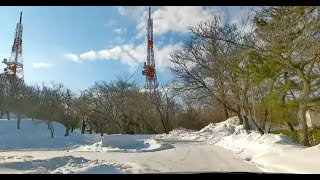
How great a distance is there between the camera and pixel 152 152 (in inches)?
341

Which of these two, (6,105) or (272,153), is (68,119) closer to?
(6,105)

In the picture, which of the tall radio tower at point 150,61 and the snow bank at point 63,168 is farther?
the tall radio tower at point 150,61

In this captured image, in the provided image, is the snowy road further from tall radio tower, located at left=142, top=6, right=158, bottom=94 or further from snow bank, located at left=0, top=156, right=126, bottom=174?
tall radio tower, located at left=142, top=6, right=158, bottom=94

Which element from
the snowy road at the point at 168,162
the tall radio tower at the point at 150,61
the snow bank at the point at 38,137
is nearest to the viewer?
the snowy road at the point at 168,162

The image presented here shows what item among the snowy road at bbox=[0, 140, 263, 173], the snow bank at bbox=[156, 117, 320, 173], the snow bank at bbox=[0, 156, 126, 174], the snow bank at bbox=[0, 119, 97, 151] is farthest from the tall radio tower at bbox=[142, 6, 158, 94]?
the snow bank at bbox=[0, 119, 97, 151]

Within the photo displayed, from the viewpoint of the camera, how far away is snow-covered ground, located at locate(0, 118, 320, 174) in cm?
434

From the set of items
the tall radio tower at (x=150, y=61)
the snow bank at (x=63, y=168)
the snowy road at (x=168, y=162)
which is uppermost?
the tall radio tower at (x=150, y=61)

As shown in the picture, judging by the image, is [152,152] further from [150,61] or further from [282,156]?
[282,156]

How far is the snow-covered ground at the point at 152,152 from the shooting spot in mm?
4340
